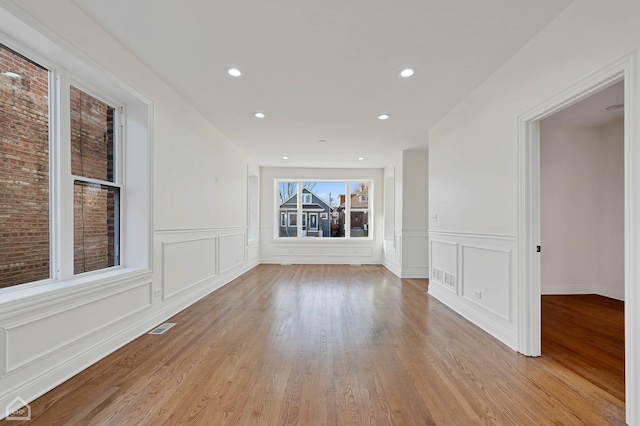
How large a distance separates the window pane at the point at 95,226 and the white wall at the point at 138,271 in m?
0.29

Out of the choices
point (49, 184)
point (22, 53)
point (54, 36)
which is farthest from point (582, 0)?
point (49, 184)

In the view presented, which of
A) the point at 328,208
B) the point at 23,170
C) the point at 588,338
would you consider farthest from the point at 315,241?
the point at 23,170

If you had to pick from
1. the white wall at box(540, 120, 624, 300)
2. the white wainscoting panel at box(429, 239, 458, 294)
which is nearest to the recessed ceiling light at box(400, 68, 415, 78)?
the white wainscoting panel at box(429, 239, 458, 294)

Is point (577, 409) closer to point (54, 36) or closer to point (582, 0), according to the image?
point (582, 0)

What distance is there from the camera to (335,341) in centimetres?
279

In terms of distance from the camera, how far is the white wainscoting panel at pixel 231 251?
5199 mm

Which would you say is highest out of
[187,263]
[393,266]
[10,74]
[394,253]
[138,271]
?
[10,74]

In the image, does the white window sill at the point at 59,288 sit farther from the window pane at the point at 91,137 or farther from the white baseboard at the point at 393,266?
the white baseboard at the point at 393,266

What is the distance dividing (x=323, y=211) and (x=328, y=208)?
17cm

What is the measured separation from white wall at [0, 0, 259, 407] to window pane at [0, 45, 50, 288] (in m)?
0.17

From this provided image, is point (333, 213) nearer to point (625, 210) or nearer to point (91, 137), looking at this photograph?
point (91, 137)

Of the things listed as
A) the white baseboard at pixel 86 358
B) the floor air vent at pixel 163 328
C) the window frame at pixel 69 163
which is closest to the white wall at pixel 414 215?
the white baseboard at pixel 86 358

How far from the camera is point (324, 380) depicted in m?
2.09

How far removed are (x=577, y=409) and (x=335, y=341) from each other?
173cm
